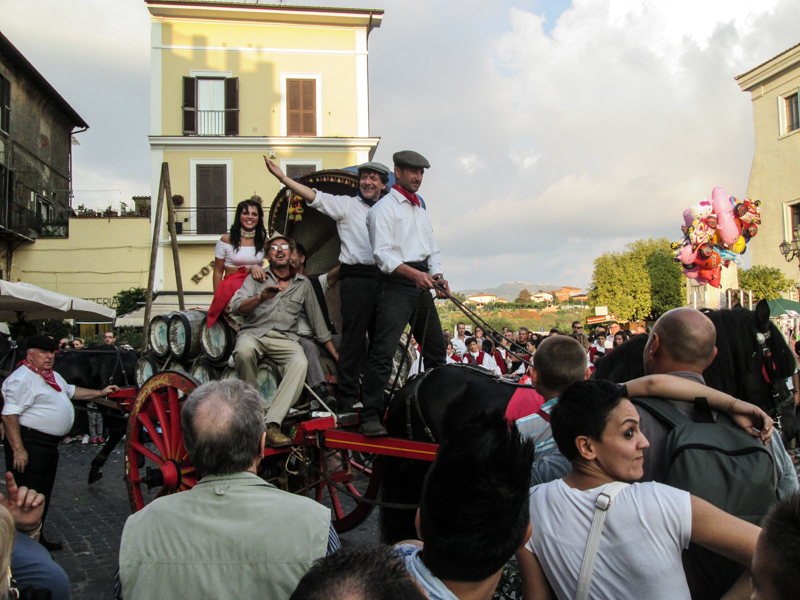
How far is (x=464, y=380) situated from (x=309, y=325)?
5.36 feet

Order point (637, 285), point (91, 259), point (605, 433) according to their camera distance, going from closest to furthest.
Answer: point (605, 433)
point (91, 259)
point (637, 285)

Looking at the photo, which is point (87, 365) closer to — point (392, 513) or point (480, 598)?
point (392, 513)

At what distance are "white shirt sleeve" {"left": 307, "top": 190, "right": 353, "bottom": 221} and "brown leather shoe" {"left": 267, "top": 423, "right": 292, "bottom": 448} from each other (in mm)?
1612

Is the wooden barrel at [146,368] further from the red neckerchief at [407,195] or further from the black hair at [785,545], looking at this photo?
the black hair at [785,545]

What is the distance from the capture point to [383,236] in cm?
390

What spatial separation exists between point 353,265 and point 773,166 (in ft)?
83.9

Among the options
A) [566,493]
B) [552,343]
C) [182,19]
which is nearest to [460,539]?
[566,493]

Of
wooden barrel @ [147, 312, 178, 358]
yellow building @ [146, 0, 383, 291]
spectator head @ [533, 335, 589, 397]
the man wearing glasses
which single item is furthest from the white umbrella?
spectator head @ [533, 335, 589, 397]

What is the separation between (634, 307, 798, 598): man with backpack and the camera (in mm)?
1793

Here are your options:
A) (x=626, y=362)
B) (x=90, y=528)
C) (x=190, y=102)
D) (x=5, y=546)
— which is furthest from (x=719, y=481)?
(x=190, y=102)

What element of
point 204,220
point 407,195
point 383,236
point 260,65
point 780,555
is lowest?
point 780,555

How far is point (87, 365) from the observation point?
918 cm

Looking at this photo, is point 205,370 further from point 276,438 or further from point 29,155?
point 29,155

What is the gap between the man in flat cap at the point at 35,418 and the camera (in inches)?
Result: 181
